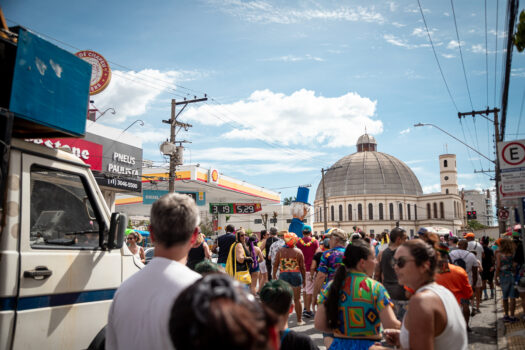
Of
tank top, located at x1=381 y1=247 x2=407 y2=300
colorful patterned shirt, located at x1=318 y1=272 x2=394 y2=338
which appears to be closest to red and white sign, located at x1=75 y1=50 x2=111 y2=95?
tank top, located at x1=381 y1=247 x2=407 y2=300

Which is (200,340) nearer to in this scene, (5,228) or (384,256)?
(5,228)

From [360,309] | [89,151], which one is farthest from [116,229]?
[89,151]

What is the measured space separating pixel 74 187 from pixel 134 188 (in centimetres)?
2040

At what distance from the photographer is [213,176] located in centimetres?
3666

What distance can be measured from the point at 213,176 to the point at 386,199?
74.9 metres

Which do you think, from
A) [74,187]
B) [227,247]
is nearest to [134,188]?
[227,247]

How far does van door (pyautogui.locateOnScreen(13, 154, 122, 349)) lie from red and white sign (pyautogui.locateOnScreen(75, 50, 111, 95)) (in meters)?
18.7

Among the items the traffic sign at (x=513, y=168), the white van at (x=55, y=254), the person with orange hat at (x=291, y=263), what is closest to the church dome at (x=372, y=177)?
the person with orange hat at (x=291, y=263)

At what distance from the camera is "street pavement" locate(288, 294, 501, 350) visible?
7.80 metres

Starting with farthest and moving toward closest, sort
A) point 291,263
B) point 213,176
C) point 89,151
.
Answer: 1. point 213,176
2. point 89,151
3. point 291,263

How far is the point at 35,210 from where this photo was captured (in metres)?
3.65

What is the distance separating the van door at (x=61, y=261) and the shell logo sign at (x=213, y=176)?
3214 cm

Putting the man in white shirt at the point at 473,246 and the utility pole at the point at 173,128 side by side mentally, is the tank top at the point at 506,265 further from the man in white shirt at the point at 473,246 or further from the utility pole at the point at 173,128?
the utility pole at the point at 173,128

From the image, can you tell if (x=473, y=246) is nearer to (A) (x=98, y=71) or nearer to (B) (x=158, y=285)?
(B) (x=158, y=285)
